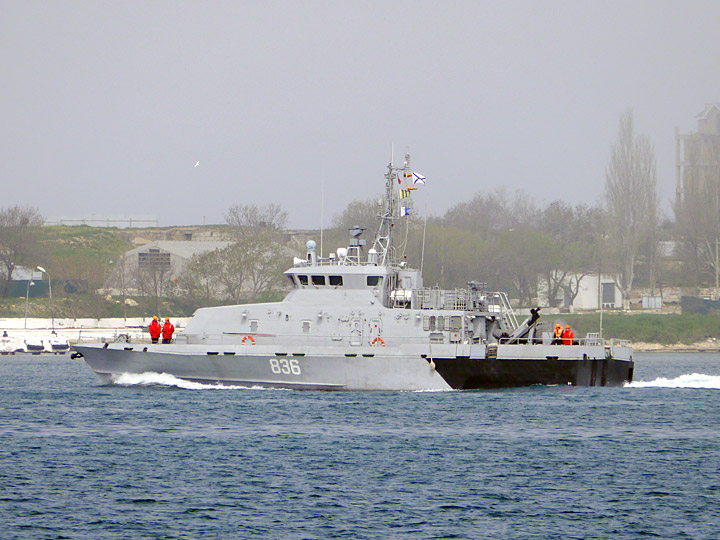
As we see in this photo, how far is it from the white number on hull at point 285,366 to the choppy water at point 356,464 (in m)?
0.68

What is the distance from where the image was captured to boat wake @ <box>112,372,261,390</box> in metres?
32.8

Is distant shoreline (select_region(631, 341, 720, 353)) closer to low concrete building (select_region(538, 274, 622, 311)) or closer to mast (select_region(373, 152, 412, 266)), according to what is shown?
low concrete building (select_region(538, 274, 622, 311))

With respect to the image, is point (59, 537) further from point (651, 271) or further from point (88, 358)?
point (651, 271)

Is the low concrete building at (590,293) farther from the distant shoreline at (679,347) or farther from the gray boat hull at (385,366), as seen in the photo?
the gray boat hull at (385,366)

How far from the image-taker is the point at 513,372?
32.0 metres

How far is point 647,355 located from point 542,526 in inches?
2074

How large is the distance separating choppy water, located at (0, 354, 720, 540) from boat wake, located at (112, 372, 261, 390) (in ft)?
0.25

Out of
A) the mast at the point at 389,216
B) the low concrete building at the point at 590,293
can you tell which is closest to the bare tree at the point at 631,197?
the low concrete building at the point at 590,293

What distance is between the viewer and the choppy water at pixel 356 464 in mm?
17312

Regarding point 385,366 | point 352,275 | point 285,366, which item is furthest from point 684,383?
point 285,366

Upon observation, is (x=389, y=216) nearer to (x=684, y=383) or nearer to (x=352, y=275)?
(x=352, y=275)

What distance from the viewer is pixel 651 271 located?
8200cm

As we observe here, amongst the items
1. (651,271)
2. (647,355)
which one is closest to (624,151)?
(651,271)

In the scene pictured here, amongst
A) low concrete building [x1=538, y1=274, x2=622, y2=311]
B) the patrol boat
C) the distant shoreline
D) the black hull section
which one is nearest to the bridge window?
the patrol boat
